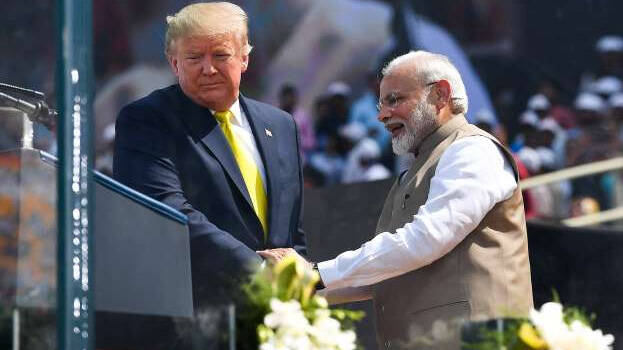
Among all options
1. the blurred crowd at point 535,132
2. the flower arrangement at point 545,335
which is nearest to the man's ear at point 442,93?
the flower arrangement at point 545,335

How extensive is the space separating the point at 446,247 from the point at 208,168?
647mm

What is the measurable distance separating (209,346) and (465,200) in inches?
42.0

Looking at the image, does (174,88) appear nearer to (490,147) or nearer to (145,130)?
(145,130)

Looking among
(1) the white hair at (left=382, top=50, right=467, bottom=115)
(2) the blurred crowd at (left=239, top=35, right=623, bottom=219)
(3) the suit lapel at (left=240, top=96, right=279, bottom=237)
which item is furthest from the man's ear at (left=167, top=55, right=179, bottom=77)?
(2) the blurred crowd at (left=239, top=35, right=623, bottom=219)

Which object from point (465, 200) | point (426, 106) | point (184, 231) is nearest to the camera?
point (184, 231)

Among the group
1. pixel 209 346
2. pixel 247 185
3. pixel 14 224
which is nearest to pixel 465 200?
pixel 247 185

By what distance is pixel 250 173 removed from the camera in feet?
12.9

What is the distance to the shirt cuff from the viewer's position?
3.85 meters

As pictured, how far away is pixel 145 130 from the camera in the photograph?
3867 mm

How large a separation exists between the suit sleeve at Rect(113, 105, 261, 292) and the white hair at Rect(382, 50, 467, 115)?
713 mm

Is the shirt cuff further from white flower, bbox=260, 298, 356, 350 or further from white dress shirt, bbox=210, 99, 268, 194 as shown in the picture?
white flower, bbox=260, 298, 356, 350

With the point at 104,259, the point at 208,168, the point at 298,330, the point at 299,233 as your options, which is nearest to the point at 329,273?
the point at 299,233

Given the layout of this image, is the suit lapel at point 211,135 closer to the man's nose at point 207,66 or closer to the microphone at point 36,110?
the man's nose at point 207,66

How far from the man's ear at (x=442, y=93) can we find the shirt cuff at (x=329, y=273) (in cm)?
55
